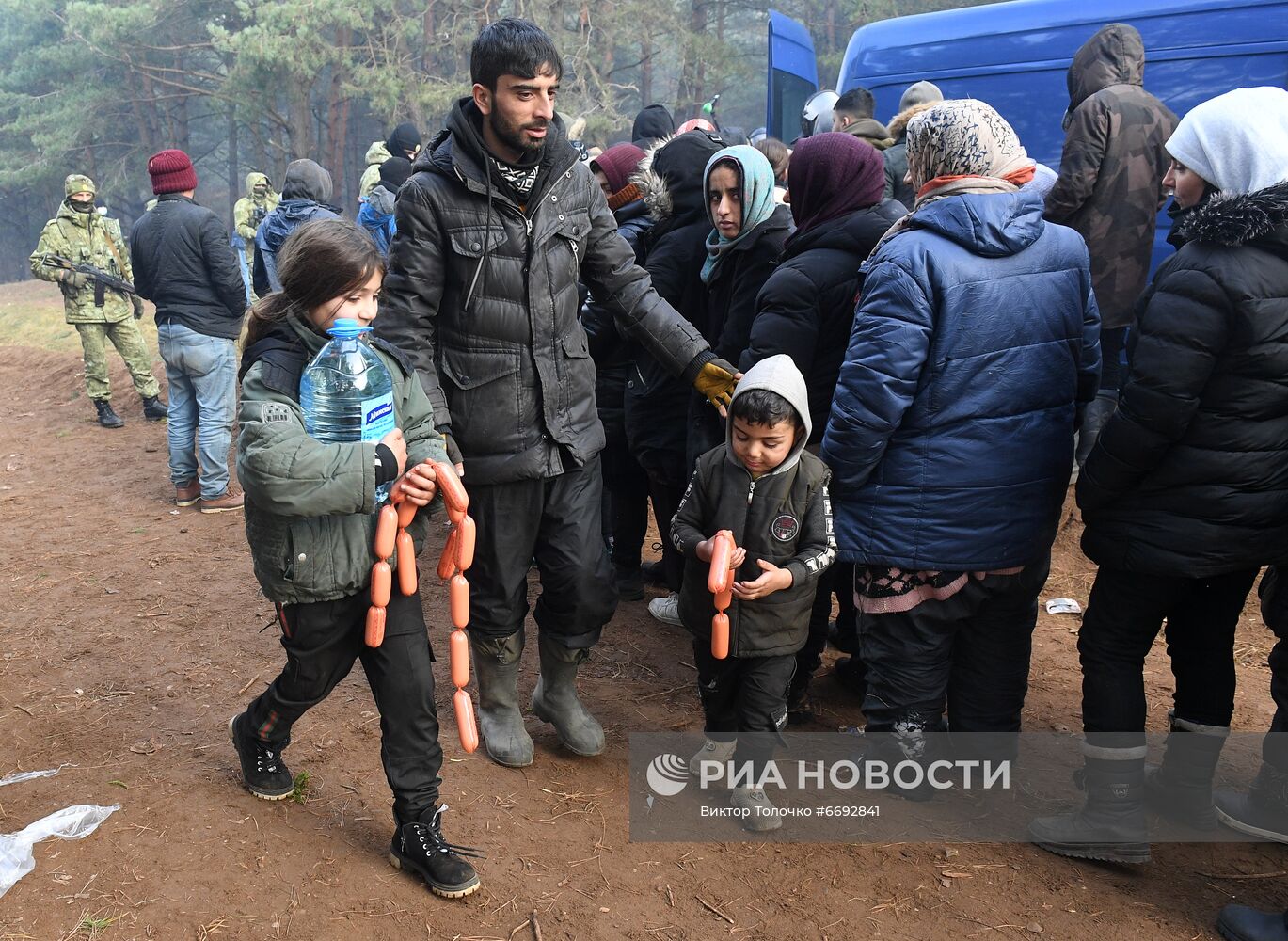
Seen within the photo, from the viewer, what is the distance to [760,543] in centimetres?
320

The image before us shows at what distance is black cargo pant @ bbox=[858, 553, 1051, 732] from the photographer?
3334 mm

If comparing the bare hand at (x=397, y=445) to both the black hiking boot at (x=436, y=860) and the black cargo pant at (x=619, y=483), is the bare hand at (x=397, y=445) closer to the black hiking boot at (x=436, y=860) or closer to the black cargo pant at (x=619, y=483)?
the black hiking boot at (x=436, y=860)

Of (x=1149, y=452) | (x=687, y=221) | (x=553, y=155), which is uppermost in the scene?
(x=553, y=155)

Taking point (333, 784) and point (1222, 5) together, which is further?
point (1222, 5)

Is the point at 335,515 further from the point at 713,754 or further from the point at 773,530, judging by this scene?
the point at 713,754

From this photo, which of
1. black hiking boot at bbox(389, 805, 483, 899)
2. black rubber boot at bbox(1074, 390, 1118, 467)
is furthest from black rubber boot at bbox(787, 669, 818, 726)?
black rubber boot at bbox(1074, 390, 1118, 467)

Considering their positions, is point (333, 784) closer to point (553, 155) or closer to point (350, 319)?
point (350, 319)

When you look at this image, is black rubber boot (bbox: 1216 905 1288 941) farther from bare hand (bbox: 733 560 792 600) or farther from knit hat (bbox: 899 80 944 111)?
knit hat (bbox: 899 80 944 111)

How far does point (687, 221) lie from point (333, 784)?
2759 mm

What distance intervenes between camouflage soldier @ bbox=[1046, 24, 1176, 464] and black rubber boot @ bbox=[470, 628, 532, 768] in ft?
11.2

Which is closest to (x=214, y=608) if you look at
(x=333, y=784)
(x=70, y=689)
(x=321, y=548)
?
(x=70, y=689)

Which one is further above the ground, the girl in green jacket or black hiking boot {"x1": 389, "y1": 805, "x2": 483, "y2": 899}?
the girl in green jacket

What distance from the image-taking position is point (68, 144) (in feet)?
74.0

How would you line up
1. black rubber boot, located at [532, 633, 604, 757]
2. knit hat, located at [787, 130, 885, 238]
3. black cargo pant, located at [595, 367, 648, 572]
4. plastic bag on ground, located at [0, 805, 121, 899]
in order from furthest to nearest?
black cargo pant, located at [595, 367, 648, 572], black rubber boot, located at [532, 633, 604, 757], knit hat, located at [787, 130, 885, 238], plastic bag on ground, located at [0, 805, 121, 899]
